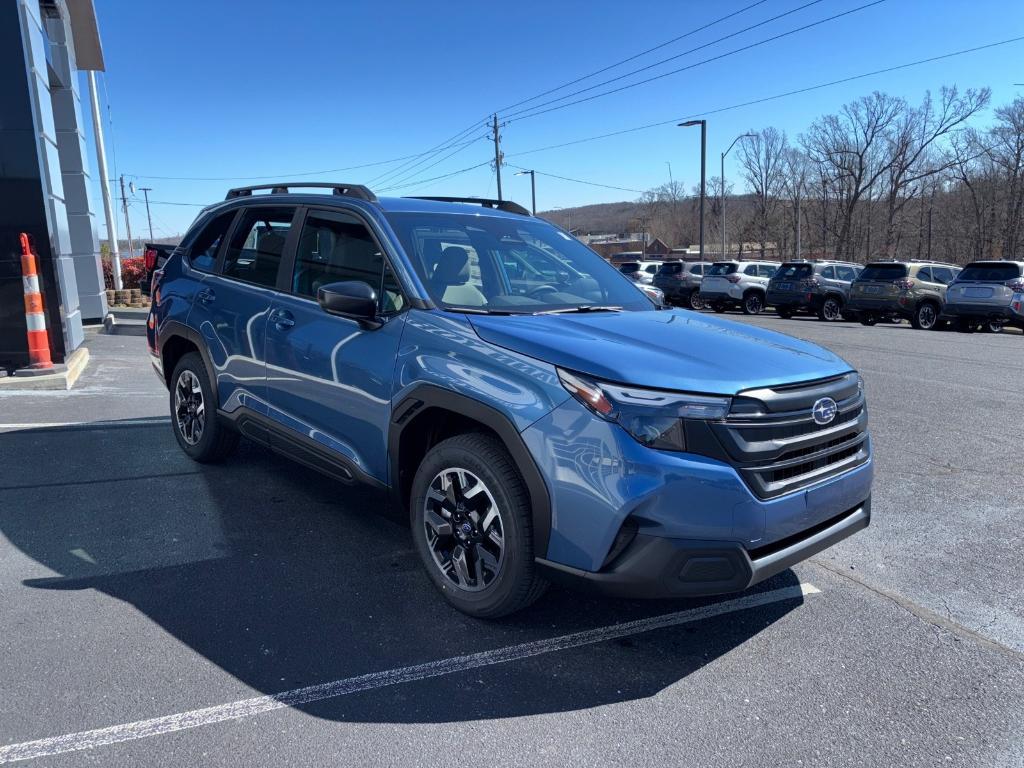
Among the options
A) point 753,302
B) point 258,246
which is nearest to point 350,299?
point 258,246

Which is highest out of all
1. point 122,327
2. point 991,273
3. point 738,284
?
point 991,273

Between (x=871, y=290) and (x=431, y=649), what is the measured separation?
66.7 feet

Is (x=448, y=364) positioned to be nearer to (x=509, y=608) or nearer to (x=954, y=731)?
(x=509, y=608)

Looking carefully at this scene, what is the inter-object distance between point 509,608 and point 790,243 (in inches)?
3303

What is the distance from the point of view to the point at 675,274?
88.6 ft

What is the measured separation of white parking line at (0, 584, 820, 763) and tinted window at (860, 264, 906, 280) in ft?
61.9

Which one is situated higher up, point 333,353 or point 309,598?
point 333,353

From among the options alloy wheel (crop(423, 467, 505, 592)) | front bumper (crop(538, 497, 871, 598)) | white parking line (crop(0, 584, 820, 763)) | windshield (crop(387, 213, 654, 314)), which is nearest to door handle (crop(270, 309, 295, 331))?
windshield (crop(387, 213, 654, 314))

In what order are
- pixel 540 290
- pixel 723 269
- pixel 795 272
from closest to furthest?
pixel 540 290
pixel 795 272
pixel 723 269

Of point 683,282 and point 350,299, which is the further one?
point 683,282

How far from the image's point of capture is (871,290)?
2033 cm

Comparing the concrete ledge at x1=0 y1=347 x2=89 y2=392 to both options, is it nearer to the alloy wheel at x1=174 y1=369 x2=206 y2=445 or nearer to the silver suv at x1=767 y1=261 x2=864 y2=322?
the alloy wheel at x1=174 y1=369 x2=206 y2=445

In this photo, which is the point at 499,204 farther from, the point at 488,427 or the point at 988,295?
the point at 988,295

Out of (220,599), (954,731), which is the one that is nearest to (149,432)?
(220,599)
